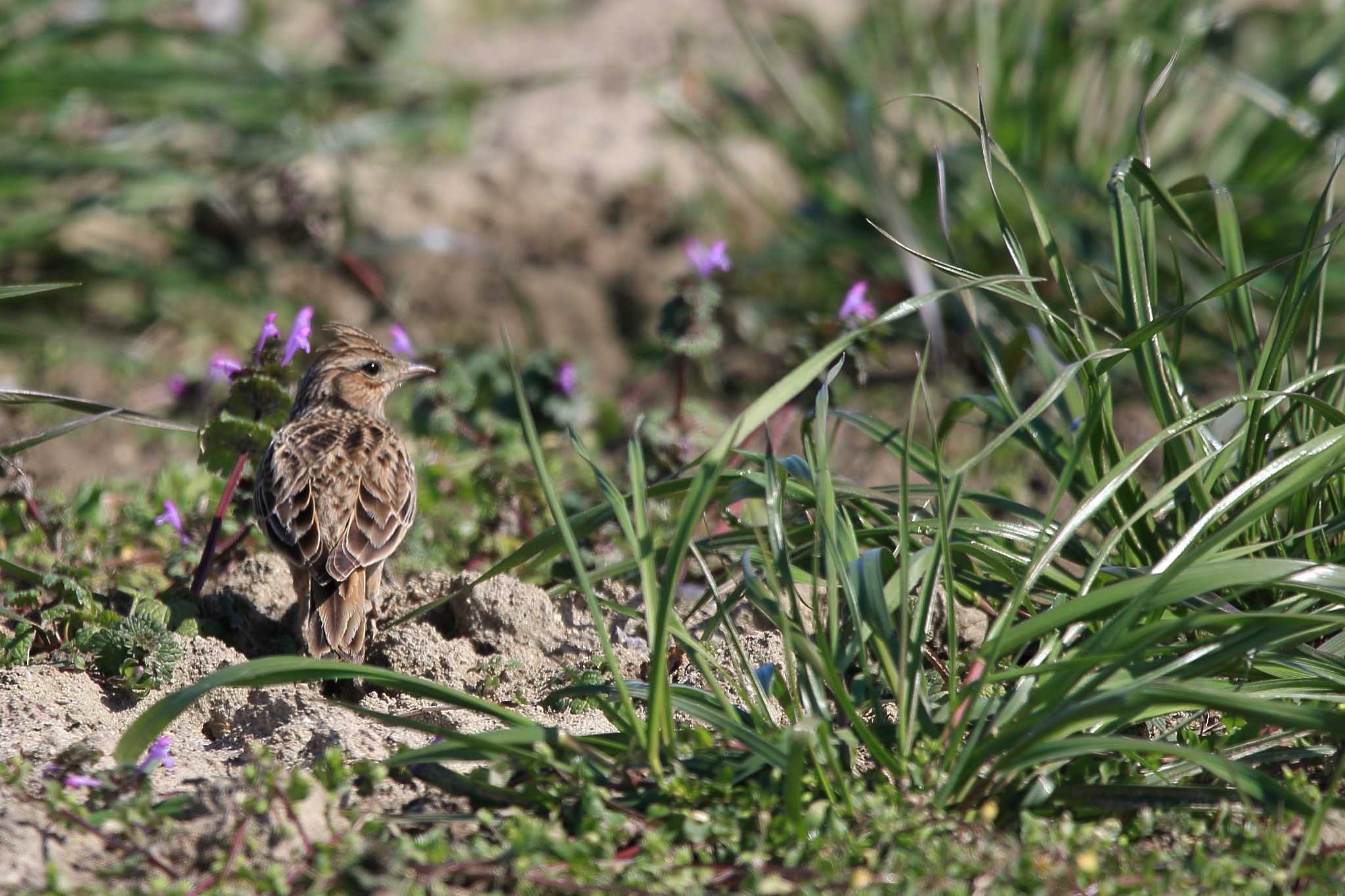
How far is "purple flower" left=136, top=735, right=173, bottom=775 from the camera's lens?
3082 mm

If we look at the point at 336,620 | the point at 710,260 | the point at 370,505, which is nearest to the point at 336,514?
the point at 370,505

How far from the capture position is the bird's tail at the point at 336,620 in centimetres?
395

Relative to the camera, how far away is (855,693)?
3.15 meters

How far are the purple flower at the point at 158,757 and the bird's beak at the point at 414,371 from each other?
211cm

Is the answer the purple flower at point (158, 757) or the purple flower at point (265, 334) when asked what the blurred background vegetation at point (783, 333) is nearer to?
the purple flower at point (265, 334)

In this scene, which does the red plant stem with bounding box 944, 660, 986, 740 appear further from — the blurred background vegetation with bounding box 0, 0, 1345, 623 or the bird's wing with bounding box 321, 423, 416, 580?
the blurred background vegetation with bounding box 0, 0, 1345, 623

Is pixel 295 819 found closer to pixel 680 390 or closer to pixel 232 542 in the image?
pixel 232 542

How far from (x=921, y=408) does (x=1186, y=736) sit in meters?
3.10

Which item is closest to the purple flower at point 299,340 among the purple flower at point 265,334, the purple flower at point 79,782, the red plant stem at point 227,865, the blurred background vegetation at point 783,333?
the purple flower at point 265,334

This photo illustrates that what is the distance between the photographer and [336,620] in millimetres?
3957

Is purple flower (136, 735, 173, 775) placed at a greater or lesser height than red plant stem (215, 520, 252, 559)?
lesser

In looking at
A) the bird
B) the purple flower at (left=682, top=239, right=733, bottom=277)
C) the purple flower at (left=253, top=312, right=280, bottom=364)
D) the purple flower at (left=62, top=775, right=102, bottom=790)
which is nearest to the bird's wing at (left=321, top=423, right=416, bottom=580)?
the bird

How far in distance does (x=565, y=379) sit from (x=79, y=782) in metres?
2.91

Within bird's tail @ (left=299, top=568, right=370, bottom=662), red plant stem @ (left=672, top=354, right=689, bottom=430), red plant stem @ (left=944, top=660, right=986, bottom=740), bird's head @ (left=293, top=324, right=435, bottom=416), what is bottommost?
red plant stem @ (left=944, top=660, right=986, bottom=740)
